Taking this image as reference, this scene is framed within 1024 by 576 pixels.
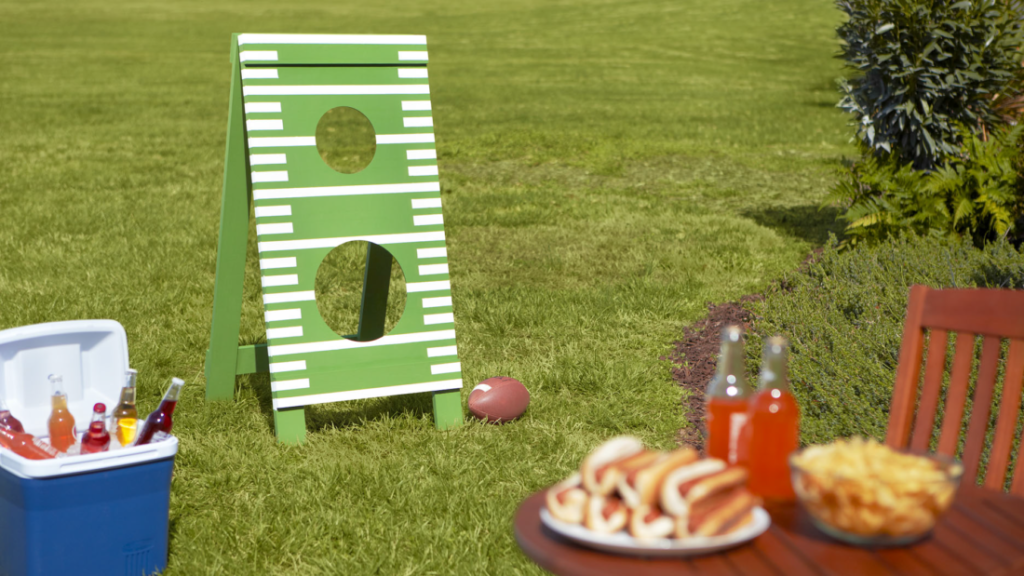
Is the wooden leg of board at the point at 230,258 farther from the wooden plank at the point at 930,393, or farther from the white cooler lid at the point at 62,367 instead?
the wooden plank at the point at 930,393

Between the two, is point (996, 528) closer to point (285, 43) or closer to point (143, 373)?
point (285, 43)

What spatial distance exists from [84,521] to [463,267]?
477cm

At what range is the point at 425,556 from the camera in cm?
321

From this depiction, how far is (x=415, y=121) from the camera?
4250mm

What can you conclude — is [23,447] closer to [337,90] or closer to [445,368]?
[445,368]

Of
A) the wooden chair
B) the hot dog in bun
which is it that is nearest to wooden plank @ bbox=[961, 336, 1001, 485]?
the wooden chair

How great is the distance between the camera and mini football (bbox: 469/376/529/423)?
4336mm

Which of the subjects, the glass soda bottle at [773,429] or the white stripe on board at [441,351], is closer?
the glass soda bottle at [773,429]

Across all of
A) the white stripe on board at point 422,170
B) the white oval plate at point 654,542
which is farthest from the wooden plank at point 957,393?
the white stripe on board at point 422,170

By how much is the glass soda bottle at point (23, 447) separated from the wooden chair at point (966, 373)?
2507 mm

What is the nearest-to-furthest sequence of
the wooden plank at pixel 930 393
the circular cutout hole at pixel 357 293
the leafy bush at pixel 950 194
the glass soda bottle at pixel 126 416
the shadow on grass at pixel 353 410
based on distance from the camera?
the wooden plank at pixel 930 393, the glass soda bottle at pixel 126 416, the shadow on grass at pixel 353 410, the circular cutout hole at pixel 357 293, the leafy bush at pixel 950 194

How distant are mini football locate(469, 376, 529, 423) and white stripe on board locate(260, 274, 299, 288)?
0.99m

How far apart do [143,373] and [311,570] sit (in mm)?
2319

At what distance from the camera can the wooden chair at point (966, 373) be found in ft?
7.14
